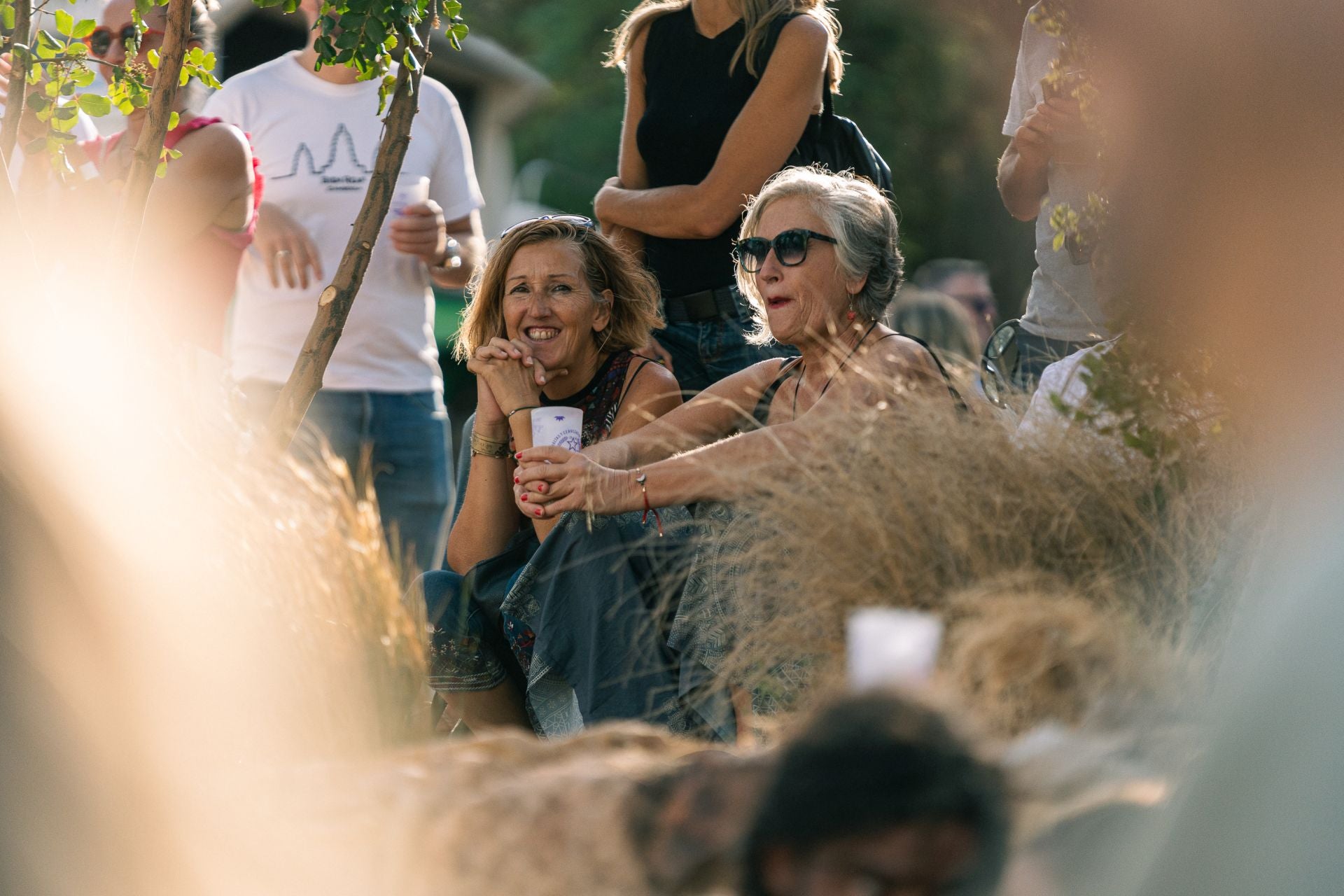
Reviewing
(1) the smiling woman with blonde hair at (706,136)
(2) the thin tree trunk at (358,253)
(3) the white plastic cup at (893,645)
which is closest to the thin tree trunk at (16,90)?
(2) the thin tree trunk at (358,253)

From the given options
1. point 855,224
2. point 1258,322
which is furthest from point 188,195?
point 1258,322

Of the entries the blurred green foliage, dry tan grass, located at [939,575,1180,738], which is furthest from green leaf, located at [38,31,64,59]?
the blurred green foliage

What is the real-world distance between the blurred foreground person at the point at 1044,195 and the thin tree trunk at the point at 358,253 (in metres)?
1.39

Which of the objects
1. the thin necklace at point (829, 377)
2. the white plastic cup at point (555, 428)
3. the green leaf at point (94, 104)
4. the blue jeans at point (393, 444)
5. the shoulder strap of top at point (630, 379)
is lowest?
the blue jeans at point (393, 444)

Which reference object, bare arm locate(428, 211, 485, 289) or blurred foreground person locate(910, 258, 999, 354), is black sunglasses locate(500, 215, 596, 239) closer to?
bare arm locate(428, 211, 485, 289)

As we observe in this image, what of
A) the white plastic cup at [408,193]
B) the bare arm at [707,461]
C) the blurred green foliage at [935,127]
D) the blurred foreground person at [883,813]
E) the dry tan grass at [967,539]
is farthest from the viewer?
the blurred green foliage at [935,127]

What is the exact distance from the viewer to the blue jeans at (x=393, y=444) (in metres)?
4.23

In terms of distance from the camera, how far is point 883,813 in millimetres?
1392

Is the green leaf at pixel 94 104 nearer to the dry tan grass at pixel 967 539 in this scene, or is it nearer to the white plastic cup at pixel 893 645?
the dry tan grass at pixel 967 539

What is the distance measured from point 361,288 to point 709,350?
47.6 inches

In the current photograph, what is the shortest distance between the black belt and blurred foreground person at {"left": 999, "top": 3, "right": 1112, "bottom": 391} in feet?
2.41

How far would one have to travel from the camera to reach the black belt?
3697mm

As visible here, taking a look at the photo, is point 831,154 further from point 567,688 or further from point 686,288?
point 567,688

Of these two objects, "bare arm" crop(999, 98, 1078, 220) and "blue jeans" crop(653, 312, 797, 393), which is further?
"blue jeans" crop(653, 312, 797, 393)
